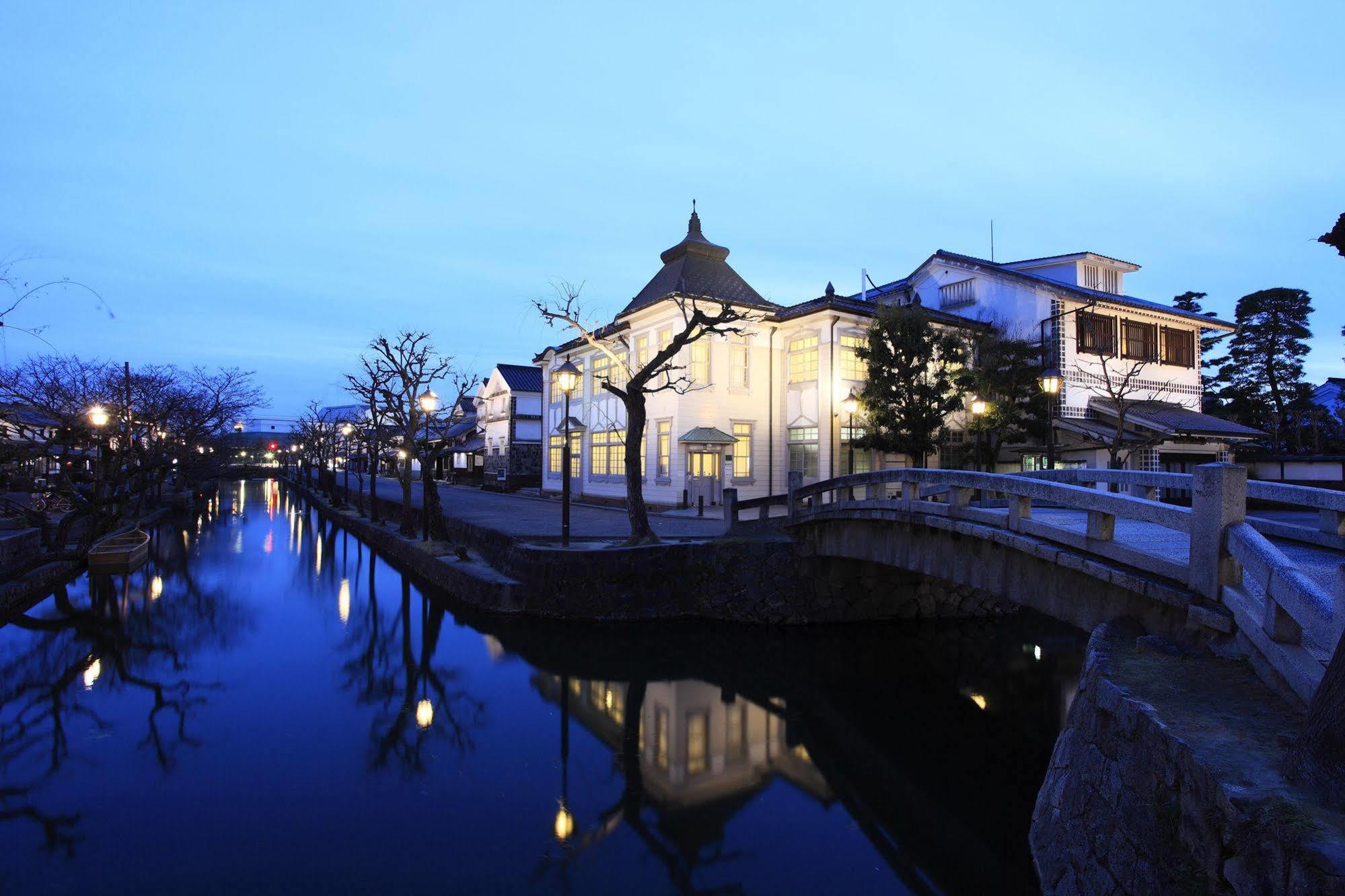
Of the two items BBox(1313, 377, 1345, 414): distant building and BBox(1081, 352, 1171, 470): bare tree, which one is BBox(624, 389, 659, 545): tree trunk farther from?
BBox(1313, 377, 1345, 414): distant building

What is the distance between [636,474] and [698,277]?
12.9m

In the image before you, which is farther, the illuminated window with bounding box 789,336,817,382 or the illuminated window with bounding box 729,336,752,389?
the illuminated window with bounding box 729,336,752,389

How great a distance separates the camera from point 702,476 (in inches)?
1018

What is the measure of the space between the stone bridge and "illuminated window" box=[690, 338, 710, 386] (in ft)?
44.8

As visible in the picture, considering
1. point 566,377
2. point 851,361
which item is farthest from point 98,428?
point 851,361

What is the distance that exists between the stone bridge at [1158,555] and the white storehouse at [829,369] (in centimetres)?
1343

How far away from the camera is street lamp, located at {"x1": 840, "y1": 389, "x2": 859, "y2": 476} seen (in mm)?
22125

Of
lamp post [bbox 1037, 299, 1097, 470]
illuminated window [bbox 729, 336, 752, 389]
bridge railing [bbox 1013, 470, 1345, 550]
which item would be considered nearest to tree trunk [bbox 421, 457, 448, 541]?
illuminated window [bbox 729, 336, 752, 389]

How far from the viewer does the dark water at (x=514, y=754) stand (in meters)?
6.78

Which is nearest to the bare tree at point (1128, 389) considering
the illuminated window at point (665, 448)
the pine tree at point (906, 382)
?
the pine tree at point (906, 382)

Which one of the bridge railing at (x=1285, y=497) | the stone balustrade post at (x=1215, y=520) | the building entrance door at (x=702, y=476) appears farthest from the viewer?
the building entrance door at (x=702, y=476)

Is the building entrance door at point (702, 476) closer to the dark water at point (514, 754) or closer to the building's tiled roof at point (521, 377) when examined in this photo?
the dark water at point (514, 754)

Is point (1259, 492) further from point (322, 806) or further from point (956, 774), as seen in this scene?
point (322, 806)

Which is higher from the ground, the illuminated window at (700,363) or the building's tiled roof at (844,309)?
the building's tiled roof at (844,309)
